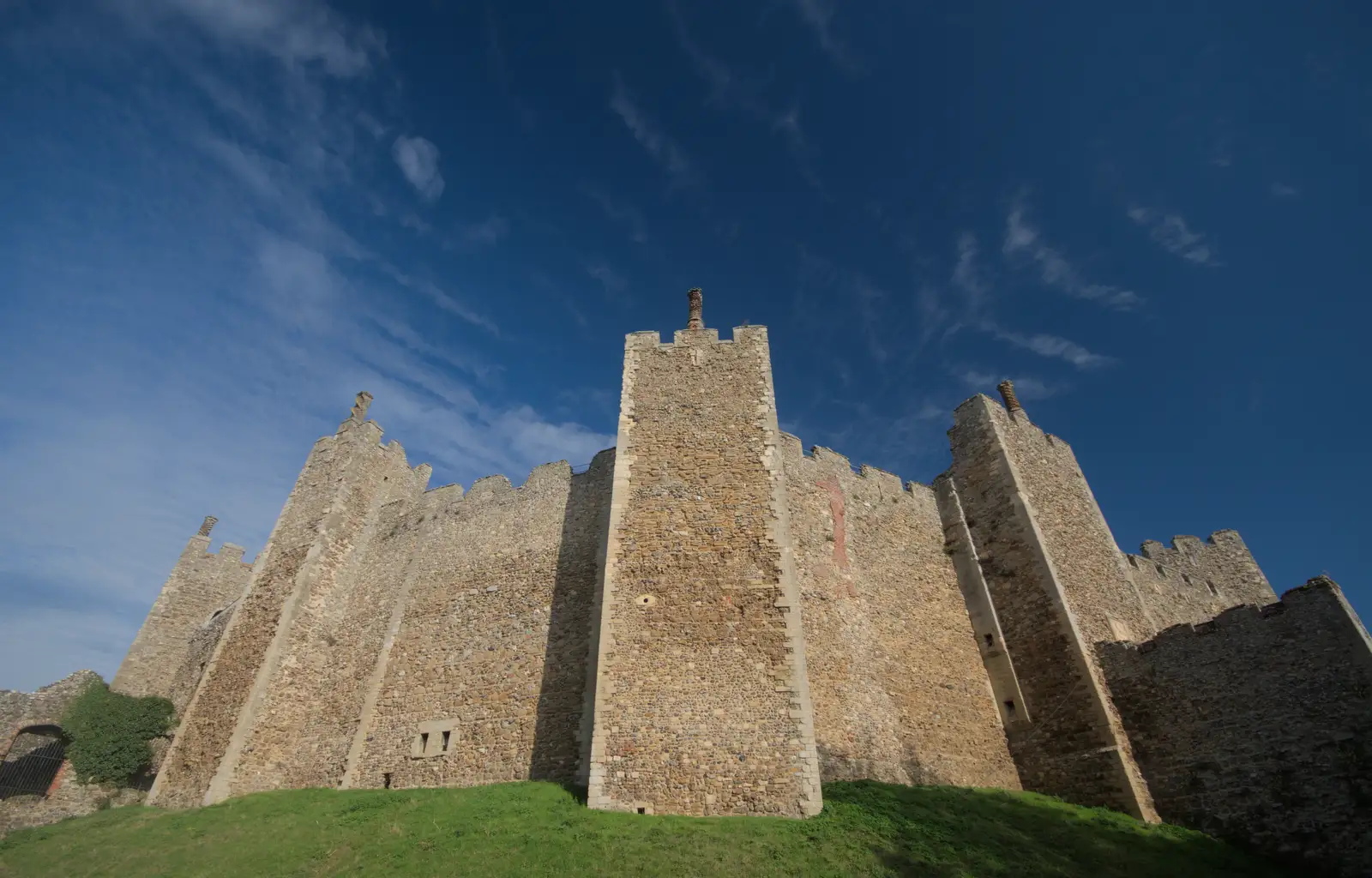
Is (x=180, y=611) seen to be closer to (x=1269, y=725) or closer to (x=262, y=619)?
(x=262, y=619)

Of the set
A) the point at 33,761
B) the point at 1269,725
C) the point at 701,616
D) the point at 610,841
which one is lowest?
the point at 610,841

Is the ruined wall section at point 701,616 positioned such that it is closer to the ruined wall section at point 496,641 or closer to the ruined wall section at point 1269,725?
the ruined wall section at point 496,641

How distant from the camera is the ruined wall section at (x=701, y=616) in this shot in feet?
35.3

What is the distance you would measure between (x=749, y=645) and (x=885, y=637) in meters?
6.06

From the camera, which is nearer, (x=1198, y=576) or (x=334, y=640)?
(x=334, y=640)

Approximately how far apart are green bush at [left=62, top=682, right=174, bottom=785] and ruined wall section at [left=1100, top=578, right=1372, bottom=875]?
25.5 m

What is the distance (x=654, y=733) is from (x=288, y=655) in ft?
41.4

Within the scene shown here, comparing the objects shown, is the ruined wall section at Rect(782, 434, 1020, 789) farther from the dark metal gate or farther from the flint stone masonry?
the dark metal gate

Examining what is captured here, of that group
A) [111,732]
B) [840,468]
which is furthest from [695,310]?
[111,732]

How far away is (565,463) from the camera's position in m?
19.2

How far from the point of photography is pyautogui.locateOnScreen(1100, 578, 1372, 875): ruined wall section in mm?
11742

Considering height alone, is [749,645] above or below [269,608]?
below

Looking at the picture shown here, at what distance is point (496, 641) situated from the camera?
1631 cm

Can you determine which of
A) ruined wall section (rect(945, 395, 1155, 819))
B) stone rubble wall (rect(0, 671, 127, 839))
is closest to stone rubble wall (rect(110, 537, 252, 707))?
stone rubble wall (rect(0, 671, 127, 839))
